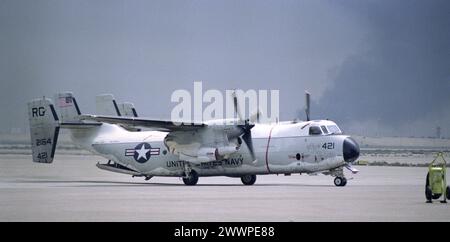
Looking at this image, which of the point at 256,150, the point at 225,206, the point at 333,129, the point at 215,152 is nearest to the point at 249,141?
the point at 256,150

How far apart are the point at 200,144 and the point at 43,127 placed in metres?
8.59

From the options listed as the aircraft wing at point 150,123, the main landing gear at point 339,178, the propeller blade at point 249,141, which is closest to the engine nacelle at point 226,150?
the propeller blade at point 249,141

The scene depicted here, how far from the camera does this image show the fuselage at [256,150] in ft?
130

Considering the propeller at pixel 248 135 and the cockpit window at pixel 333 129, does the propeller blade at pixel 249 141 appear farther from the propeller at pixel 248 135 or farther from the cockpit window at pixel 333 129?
the cockpit window at pixel 333 129

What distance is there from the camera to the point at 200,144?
138ft

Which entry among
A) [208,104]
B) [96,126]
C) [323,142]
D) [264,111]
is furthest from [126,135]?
[323,142]

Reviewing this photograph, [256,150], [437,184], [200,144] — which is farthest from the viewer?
[200,144]

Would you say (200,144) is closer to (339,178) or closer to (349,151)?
(339,178)

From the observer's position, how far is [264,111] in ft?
146

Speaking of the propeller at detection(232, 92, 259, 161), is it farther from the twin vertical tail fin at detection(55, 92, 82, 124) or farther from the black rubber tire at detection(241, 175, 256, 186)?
the twin vertical tail fin at detection(55, 92, 82, 124)

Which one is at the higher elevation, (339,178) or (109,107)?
(109,107)

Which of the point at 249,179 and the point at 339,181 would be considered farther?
the point at 249,179

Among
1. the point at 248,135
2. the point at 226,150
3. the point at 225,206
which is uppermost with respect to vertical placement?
the point at 248,135
